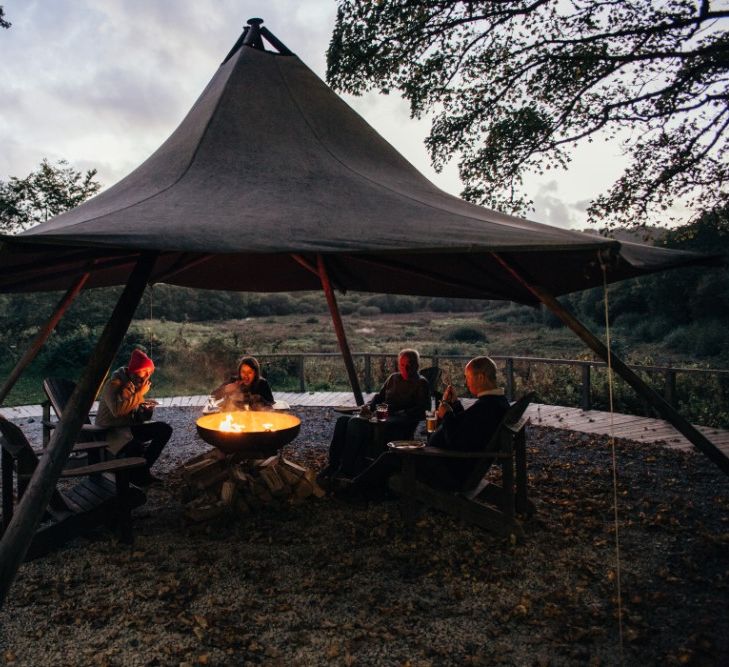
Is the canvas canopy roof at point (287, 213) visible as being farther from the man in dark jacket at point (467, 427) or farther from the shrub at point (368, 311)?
the shrub at point (368, 311)

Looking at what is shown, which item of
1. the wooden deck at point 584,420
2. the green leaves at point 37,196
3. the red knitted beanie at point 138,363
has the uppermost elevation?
the green leaves at point 37,196

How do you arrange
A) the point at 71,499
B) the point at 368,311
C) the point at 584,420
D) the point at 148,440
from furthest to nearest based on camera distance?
the point at 368,311, the point at 584,420, the point at 148,440, the point at 71,499

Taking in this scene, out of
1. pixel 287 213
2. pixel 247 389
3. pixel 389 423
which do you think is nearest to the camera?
pixel 287 213

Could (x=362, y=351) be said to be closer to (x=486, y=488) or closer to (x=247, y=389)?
(x=247, y=389)

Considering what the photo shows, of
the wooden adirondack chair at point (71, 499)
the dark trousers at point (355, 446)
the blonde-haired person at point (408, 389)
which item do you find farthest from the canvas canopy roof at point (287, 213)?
the dark trousers at point (355, 446)

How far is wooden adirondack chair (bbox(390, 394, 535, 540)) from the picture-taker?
3.64 metres

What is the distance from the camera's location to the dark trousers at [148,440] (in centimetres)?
473

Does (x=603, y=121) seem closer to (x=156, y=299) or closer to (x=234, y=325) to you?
(x=234, y=325)

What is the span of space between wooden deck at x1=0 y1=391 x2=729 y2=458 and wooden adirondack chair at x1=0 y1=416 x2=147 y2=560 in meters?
5.37

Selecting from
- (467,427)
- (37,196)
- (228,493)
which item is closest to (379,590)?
(467,427)

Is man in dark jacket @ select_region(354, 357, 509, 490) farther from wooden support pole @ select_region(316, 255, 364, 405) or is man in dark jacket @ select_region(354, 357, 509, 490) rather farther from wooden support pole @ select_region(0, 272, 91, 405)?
wooden support pole @ select_region(0, 272, 91, 405)

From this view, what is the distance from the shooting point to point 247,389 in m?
5.57

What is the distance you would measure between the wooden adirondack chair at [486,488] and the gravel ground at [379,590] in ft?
0.44

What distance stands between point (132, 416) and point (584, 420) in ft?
20.0
